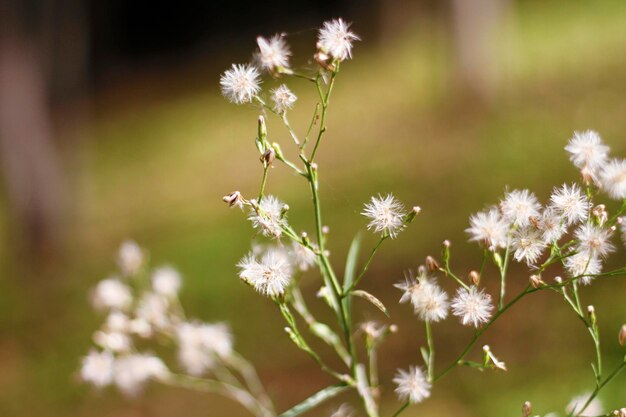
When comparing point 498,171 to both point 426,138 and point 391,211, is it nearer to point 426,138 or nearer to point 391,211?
point 426,138

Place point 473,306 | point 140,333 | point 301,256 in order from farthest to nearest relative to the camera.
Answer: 1. point 140,333
2. point 301,256
3. point 473,306

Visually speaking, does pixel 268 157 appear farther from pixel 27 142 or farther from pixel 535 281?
pixel 27 142

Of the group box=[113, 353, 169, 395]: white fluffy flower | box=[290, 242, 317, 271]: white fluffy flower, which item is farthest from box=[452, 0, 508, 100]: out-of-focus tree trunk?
box=[290, 242, 317, 271]: white fluffy flower

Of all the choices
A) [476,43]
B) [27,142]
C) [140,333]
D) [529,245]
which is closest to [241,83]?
[529,245]

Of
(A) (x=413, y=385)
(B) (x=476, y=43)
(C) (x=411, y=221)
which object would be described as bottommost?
(A) (x=413, y=385)

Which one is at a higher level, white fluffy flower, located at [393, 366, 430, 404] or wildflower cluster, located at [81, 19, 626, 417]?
wildflower cluster, located at [81, 19, 626, 417]

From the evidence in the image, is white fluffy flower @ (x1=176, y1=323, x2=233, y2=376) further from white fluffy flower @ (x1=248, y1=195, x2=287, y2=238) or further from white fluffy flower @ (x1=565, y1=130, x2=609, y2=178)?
white fluffy flower @ (x1=565, y1=130, x2=609, y2=178)
